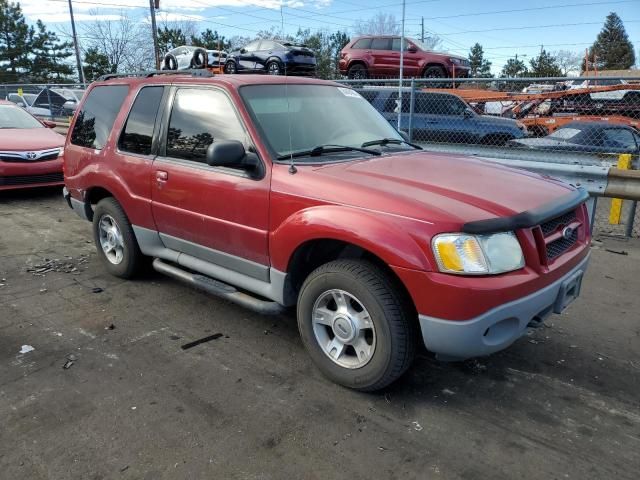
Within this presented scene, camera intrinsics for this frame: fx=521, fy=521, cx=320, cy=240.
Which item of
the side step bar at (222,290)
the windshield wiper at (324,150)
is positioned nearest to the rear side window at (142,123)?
the side step bar at (222,290)

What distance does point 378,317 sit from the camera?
2820 millimetres

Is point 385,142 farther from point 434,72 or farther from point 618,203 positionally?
point 434,72

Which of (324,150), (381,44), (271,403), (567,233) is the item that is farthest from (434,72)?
(271,403)

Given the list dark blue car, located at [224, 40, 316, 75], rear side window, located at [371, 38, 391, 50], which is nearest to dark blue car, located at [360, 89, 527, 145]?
dark blue car, located at [224, 40, 316, 75]

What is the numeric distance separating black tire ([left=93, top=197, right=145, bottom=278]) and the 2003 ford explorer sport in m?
0.02

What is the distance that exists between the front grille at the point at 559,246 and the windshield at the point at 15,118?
9436 millimetres

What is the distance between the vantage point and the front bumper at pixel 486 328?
2611 mm

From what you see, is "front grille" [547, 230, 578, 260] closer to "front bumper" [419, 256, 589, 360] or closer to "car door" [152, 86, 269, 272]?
"front bumper" [419, 256, 589, 360]

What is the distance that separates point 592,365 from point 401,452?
A: 1.68 metres

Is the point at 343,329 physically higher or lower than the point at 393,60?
lower

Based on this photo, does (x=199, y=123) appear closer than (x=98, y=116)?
Yes

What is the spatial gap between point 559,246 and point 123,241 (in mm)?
3599

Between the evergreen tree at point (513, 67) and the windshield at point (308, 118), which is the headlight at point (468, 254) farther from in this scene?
the evergreen tree at point (513, 67)

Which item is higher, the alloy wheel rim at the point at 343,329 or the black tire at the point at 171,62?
the black tire at the point at 171,62
